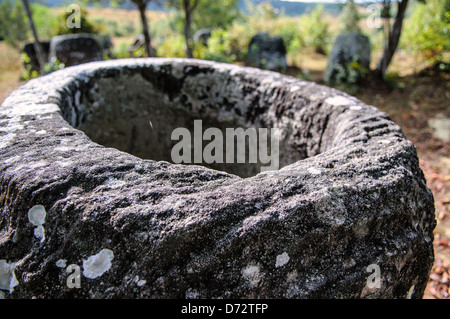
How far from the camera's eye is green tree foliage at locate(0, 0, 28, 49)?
13.7 meters

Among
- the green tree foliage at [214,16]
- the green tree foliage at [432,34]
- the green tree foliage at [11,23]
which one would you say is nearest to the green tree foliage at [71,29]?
the green tree foliage at [11,23]

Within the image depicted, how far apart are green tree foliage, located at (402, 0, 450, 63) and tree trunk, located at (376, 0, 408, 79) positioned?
2.54ft

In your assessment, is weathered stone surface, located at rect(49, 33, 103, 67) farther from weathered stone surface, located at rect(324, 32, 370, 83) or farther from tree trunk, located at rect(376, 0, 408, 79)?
tree trunk, located at rect(376, 0, 408, 79)

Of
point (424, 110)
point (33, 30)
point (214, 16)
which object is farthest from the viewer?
point (214, 16)

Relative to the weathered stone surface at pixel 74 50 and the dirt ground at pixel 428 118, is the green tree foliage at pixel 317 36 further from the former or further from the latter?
the weathered stone surface at pixel 74 50

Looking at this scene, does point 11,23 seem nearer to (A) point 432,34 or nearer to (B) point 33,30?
(B) point 33,30

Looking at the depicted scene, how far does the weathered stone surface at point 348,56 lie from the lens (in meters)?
7.82

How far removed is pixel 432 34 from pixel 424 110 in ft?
8.44

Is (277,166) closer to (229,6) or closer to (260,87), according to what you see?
(260,87)

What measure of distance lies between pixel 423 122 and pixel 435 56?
310 cm

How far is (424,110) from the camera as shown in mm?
6289

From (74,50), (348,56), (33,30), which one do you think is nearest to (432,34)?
(348,56)

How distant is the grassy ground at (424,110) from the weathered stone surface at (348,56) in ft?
1.82
